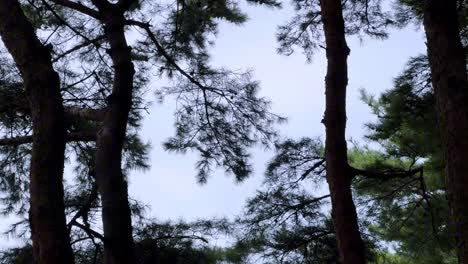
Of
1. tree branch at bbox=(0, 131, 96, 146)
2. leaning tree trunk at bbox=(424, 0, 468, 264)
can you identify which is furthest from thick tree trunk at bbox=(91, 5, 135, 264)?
leaning tree trunk at bbox=(424, 0, 468, 264)

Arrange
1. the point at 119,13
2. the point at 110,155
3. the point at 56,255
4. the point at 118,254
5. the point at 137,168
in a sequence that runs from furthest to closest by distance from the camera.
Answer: the point at 137,168
the point at 119,13
the point at 110,155
the point at 118,254
the point at 56,255

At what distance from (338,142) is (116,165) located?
4.09 ft

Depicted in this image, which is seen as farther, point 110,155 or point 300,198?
point 300,198

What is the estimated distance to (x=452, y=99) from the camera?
9.99 feet

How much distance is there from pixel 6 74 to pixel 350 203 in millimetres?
2693

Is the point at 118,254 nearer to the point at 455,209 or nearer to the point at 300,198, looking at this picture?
the point at 455,209

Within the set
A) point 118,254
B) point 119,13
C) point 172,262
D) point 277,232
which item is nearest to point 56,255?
point 118,254

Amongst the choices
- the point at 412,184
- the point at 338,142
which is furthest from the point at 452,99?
the point at 412,184

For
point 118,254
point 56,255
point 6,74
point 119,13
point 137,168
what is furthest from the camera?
point 137,168

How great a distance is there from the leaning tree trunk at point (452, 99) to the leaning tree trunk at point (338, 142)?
0.51 metres

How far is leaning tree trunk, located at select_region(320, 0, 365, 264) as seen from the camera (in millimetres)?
3150

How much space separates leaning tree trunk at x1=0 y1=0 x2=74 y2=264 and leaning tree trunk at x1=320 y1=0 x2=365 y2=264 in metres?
1.51

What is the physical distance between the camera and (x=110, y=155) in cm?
299

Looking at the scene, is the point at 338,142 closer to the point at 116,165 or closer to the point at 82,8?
the point at 116,165
